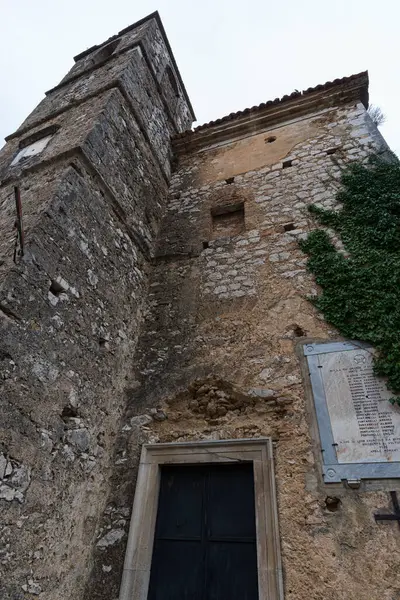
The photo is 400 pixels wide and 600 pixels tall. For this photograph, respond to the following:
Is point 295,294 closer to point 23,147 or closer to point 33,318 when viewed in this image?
point 33,318

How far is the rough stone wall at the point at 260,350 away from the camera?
101 inches

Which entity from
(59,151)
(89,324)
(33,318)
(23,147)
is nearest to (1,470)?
(33,318)

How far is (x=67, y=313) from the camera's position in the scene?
3285mm

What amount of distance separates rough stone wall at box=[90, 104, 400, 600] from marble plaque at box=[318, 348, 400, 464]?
0.20m

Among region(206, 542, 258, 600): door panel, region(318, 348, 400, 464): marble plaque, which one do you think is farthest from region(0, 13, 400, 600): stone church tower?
region(318, 348, 400, 464): marble plaque

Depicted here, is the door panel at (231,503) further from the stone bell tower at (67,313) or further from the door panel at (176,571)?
the stone bell tower at (67,313)

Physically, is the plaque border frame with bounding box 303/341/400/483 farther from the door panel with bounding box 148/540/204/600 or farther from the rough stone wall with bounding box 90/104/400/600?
the door panel with bounding box 148/540/204/600

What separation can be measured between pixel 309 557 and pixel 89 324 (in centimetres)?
260

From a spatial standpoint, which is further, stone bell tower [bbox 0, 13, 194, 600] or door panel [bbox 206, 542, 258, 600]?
door panel [bbox 206, 542, 258, 600]

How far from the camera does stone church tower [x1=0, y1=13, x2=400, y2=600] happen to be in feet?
8.55

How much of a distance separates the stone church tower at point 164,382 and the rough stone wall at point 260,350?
0.02 metres

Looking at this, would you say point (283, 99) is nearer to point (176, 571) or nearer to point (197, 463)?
point (197, 463)

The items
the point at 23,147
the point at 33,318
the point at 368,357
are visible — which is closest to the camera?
the point at 33,318

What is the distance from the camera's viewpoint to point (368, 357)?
3.22 m
